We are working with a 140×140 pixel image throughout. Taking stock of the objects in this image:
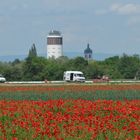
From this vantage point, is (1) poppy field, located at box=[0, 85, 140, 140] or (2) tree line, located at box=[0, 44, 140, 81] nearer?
(1) poppy field, located at box=[0, 85, 140, 140]

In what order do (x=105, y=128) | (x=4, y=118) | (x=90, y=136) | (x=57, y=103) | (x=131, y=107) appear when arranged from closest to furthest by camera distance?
1. (x=90, y=136)
2. (x=105, y=128)
3. (x=4, y=118)
4. (x=131, y=107)
5. (x=57, y=103)

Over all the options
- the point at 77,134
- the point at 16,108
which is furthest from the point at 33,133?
the point at 16,108

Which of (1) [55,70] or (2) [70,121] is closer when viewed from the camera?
(2) [70,121]

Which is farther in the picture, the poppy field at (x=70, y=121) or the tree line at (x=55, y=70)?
the tree line at (x=55, y=70)

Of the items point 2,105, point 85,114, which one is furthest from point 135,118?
point 2,105

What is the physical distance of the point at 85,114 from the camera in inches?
758

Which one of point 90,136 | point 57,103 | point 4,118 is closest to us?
point 90,136

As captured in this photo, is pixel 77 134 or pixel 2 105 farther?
pixel 2 105

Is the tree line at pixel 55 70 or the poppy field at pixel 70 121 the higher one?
the tree line at pixel 55 70

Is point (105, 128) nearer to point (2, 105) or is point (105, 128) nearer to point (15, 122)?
point (15, 122)

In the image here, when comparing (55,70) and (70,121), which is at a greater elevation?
(55,70)

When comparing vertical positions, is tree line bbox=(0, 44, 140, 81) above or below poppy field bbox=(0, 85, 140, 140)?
above

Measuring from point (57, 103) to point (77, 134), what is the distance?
662 centimetres

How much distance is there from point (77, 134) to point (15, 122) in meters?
2.55
